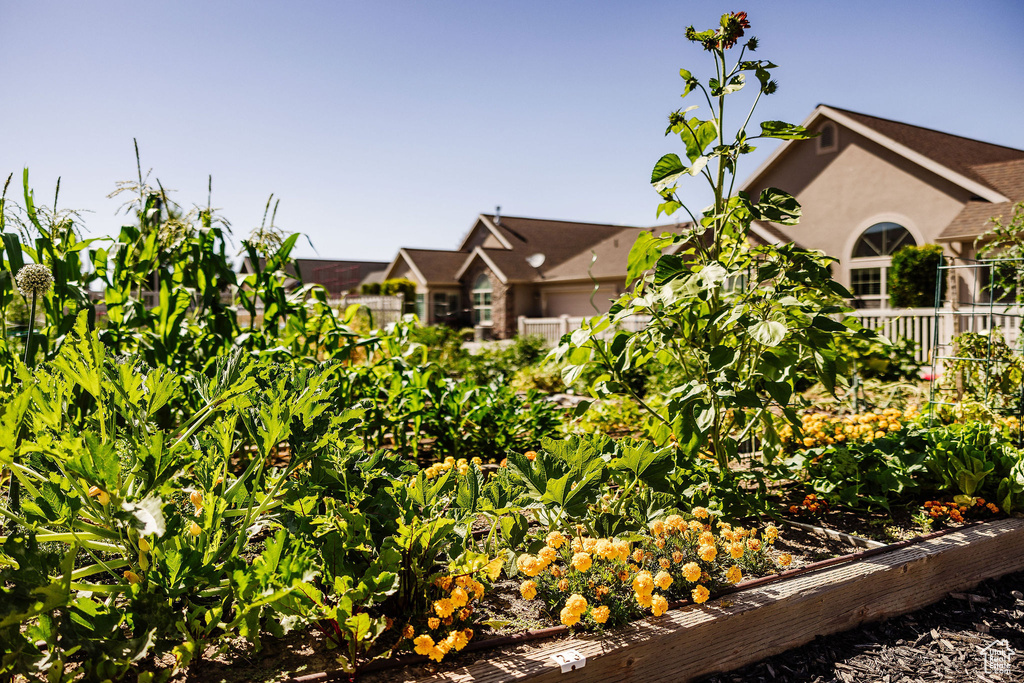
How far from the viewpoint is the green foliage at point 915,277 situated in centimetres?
1212

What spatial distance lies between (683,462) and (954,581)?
100 cm

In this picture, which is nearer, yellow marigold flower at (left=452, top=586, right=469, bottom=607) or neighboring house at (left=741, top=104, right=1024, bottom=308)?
yellow marigold flower at (left=452, top=586, right=469, bottom=607)

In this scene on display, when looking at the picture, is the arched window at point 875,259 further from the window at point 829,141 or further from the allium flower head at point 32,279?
the allium flower head at point 32,279

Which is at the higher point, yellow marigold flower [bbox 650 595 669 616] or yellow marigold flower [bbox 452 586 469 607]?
yellow marigold flower [bbox 452 586 469 607]

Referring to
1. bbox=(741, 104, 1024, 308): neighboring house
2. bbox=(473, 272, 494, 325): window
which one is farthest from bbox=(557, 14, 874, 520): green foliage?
bbox=(473, 272, 494, 325): window

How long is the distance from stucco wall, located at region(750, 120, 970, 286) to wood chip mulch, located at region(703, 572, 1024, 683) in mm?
12993

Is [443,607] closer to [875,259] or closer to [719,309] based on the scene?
[719,309]

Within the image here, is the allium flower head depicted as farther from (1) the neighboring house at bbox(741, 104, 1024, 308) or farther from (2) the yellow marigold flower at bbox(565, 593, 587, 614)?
(1) the neighboring house at bbox(741, 104, 1024, 308)

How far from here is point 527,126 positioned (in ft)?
23.1

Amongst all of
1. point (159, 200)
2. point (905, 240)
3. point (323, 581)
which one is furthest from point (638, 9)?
point (905, 240)

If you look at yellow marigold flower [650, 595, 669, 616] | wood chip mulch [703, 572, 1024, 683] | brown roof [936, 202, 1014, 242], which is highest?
brown roof [936, 202, 1014, 242]

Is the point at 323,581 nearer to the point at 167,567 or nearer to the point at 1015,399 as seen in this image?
the point at 167,567

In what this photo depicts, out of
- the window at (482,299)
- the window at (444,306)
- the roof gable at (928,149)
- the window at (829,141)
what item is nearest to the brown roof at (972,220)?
the roof gable at (928,149)

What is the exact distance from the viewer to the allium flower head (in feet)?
6.88
